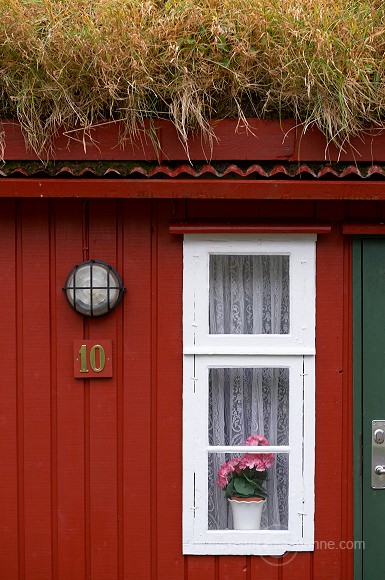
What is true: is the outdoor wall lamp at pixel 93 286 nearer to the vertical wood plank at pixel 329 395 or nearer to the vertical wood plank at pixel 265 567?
the vertical wood plank at pixel 329 395

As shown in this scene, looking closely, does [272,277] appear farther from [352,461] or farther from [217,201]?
[352,461]

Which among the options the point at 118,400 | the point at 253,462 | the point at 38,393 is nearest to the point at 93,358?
the point at 118,400

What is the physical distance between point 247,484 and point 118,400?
0.94 m

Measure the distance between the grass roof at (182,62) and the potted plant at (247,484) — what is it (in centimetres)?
195

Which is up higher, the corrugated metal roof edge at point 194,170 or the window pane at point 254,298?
the corrugated metal roof edge at point 194,170

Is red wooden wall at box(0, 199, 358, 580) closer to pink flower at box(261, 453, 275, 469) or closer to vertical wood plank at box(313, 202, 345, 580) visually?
vertical wood plank at box(313, 202, 345, 580)

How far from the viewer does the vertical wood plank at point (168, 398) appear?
4.32 m

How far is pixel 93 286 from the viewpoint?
4.21m

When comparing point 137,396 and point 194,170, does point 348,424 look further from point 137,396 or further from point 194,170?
point 194,170

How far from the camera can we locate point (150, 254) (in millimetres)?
4324

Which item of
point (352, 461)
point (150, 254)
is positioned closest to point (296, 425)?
point (352, 461)

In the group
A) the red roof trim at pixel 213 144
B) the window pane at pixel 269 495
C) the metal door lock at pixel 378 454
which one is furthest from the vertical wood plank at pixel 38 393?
the metal door lock at pixel 378 454

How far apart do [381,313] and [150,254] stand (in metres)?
1.44

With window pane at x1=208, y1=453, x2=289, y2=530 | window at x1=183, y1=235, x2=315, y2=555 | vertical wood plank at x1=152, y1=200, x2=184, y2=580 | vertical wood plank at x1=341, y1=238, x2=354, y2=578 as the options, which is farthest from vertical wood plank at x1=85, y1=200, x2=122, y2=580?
A: vertical wood plank at x1=341, y1=238, x2=354, y2=578
